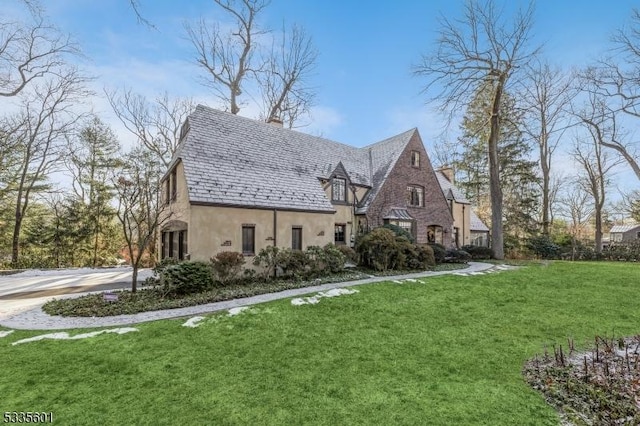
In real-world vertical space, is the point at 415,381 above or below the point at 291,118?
below

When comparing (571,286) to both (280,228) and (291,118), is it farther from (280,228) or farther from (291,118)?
(291,118)

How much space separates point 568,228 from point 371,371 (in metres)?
43.5

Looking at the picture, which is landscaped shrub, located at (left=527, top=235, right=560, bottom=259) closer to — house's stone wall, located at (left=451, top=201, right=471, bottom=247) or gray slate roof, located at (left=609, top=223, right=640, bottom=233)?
house's stone wall, located at (left=451, top=201, right=471, bottom=247)

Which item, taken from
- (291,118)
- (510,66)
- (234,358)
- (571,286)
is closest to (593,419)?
(234,358)

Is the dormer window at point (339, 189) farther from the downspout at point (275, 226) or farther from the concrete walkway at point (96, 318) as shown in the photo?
the concrete walkway at point (96, 318)

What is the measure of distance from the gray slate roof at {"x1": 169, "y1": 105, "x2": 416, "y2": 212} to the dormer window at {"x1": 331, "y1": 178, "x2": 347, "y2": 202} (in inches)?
29.6

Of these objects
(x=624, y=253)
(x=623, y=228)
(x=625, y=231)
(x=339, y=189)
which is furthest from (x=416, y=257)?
(x=623, y=228)

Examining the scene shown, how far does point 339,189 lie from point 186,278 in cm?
1124

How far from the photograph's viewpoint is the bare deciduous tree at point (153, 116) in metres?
22.9

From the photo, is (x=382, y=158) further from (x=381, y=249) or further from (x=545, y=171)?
(x=545, y=171)

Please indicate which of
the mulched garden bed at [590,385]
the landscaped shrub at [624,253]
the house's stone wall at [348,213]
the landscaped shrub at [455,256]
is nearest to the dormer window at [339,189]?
the house's stone wall at [348,213]

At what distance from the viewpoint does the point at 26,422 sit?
3770 millimetres

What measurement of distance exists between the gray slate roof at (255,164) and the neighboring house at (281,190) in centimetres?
5

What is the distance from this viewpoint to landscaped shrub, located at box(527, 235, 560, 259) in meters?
25.4
